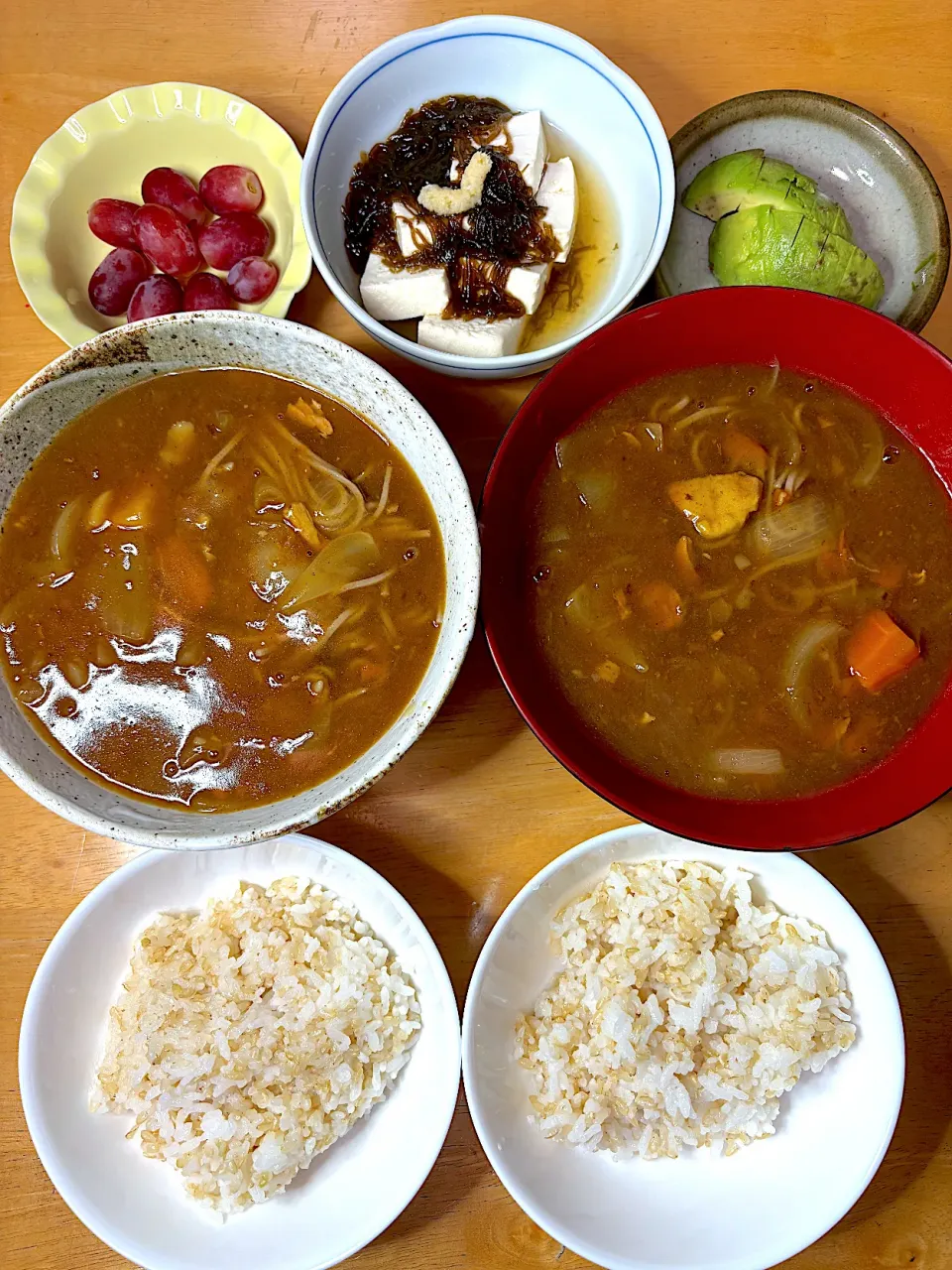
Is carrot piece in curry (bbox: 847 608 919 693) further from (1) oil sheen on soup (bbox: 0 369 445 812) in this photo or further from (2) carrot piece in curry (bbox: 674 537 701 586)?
(1) oil sheen on soup (bbox: 0 369 445 812)

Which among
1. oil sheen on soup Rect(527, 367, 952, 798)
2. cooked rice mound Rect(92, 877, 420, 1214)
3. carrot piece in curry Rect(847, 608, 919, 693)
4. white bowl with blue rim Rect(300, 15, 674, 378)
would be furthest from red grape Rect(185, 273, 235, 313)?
carrot piece in curry Rect(847, 608, 919, 693)

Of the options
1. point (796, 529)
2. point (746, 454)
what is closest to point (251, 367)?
point (746, 454)

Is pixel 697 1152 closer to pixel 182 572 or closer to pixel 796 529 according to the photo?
pixel 796 529

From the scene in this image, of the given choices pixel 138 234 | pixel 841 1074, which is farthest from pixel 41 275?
pixel 841 1074

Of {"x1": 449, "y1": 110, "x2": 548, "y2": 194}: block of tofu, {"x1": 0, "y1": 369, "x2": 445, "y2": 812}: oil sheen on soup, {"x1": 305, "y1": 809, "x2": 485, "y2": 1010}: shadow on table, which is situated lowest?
{"x1": 305, "y1": 809, "x2": 485, "y2": 1010}: shadow on table

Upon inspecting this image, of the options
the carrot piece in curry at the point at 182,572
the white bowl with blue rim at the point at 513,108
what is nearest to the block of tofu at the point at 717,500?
the white bowl with blue rim at the point at 513,108

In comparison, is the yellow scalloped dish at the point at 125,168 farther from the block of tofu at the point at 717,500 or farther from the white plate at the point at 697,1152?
the white plate at the point at 697,1152

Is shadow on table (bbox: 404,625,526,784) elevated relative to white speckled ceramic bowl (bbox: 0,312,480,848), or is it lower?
lower
